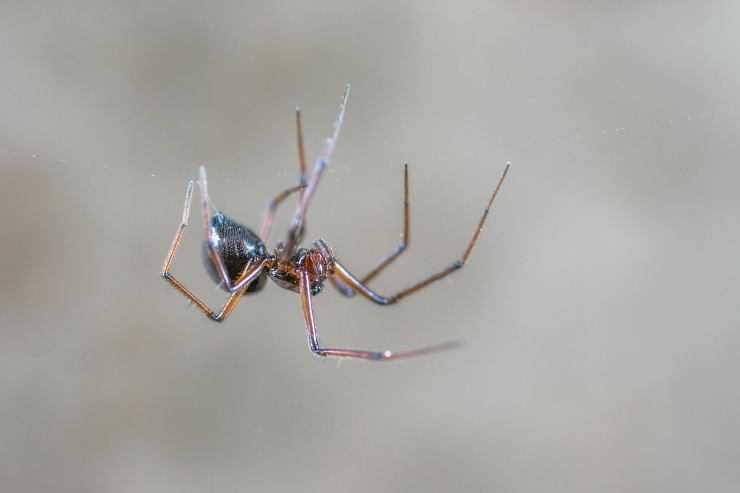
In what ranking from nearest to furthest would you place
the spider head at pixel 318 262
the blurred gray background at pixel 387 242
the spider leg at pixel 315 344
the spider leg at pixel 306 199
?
the spider leg at pixel 306 199 < the spider leg at pixel 315 344 < the spider head at pixel 318 262 < the blurred gray background at pixel 387 242

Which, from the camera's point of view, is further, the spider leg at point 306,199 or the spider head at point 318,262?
the spider head at point 318,262

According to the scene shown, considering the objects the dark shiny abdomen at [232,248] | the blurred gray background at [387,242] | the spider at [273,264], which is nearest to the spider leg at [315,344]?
the spider at [273,264]

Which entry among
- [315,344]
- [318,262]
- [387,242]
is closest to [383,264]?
[318,262]

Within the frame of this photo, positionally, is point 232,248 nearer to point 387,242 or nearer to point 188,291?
point 188,291

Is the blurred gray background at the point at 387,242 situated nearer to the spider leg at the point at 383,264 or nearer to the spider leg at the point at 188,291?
the spider leg at the point at 383,264

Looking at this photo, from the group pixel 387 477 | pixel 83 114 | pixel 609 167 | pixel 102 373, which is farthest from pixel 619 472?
pixel 83 114

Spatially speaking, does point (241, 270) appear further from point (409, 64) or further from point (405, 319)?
point (409, 64)
